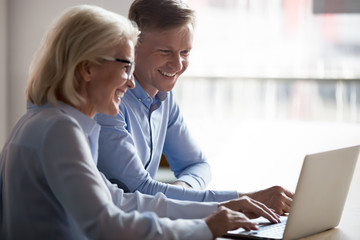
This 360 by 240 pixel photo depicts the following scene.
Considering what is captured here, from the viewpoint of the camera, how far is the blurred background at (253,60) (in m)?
4.77

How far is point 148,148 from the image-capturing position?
6.86 feet

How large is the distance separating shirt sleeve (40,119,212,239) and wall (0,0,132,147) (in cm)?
374

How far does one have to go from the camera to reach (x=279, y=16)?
4.85m

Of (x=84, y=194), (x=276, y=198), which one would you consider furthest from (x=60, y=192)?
(x=276, y=198)

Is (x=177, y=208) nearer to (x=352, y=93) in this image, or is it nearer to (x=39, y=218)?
(x=39, y=218)

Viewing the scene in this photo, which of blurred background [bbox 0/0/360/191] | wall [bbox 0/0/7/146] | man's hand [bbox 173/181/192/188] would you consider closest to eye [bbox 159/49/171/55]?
man's hand [bbox 173/181/192/188]

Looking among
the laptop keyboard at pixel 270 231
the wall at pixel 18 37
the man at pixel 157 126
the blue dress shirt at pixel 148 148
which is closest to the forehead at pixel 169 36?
the man at pixel 157 126

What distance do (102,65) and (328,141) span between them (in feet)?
6.29

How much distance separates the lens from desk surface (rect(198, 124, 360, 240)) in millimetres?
1875

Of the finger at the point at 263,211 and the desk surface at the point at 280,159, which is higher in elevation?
the finger at the point at 263,211

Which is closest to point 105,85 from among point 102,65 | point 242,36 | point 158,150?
point 102,65

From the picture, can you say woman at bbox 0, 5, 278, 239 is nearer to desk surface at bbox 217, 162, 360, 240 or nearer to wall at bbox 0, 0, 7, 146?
desk surface at bbox 217, 162, 360, 240

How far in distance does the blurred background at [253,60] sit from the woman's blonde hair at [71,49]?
3.36 m

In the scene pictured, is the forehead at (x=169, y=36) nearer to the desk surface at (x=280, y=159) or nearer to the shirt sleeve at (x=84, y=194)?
the desk surface at (x=280, y=159)
